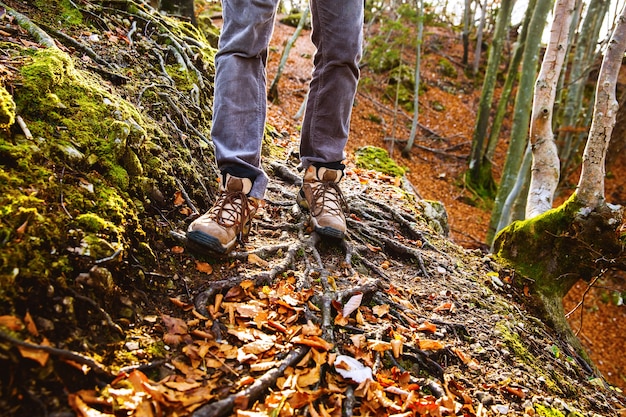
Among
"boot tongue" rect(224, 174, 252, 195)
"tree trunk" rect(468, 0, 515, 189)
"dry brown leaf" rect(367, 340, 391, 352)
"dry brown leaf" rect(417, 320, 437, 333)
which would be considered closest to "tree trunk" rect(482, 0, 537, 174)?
"tree trunk" rect(468, 0, 515, 189)

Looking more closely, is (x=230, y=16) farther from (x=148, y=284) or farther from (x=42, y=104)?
(x=148, y=284)

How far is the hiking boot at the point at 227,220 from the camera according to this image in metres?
1.81

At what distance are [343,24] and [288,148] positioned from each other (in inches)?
97.4

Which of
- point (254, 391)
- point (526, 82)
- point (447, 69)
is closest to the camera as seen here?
point (254, 391)

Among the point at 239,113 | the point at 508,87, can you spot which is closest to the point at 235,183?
the point at 239,113

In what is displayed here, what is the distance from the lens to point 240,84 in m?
1.99

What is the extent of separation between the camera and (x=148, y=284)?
1.57m

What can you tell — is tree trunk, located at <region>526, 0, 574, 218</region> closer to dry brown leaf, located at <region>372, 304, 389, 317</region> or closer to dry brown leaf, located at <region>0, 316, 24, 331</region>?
dry brown leaf, located at <region>372, 304, 389, 317</region>

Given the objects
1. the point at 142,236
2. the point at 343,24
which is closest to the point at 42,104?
the point at 142,236

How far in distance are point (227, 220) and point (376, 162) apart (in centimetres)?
381

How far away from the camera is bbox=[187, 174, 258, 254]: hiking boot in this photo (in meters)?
1.81

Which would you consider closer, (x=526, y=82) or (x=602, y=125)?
(x=602, y=125)

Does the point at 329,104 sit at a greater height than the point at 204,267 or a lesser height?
greater

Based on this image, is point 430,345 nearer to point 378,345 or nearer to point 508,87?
point 378,345
